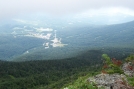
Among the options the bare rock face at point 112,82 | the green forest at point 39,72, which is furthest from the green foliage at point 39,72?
the bare rock face at point 112,82

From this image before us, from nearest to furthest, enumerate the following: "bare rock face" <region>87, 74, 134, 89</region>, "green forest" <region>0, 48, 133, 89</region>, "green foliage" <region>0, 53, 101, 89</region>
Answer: "bare rock face" <region>87, 74, 134, 89</region> < "green forest" <region>0, 48, 133, 89</region> < "green foliage" <region>0, 53, 101, 89</region>

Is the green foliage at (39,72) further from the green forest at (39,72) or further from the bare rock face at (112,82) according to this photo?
the bare rock face at (112,82)

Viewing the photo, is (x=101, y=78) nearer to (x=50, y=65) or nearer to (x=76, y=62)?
(x=50, y=65)

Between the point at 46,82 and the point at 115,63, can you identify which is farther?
the point at 46,82

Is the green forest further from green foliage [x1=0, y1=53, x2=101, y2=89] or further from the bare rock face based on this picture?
the bare rock face

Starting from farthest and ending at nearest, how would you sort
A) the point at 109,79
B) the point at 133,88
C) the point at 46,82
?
the point at 46,82, the point at 109,79, the point at 133,88

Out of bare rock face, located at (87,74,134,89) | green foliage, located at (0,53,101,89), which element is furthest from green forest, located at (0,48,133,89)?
bare rock face, located at (87,74,134,89)

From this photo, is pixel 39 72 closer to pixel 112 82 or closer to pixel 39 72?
pixel 39 72

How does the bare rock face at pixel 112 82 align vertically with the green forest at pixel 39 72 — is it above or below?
above

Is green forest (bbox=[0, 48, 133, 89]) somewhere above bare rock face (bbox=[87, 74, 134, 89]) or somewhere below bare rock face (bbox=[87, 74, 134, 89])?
below

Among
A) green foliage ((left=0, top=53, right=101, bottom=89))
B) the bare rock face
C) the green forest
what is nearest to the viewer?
the bare rock face

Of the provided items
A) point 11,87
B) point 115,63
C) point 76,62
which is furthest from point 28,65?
point 115,63
